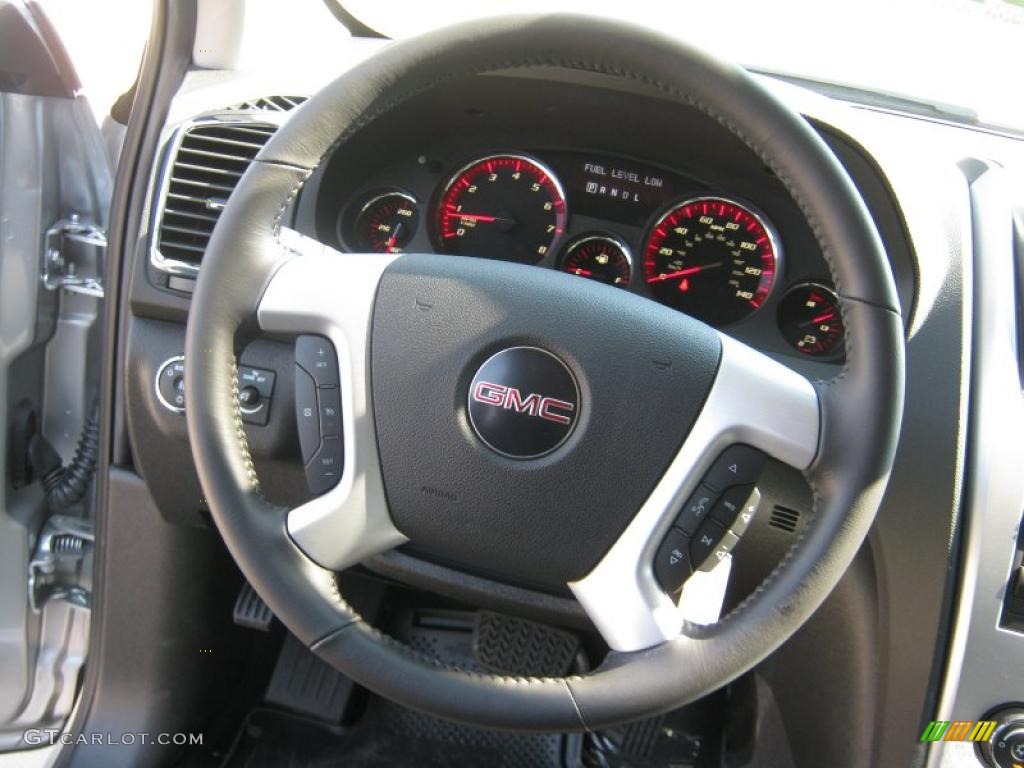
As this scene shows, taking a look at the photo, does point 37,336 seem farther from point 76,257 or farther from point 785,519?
point 785,519

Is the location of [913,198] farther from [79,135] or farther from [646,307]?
[79,135]

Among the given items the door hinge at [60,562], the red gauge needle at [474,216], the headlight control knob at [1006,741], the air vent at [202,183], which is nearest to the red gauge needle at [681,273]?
the red gauge needle at [474,216]

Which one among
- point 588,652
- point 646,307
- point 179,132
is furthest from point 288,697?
point 646,307

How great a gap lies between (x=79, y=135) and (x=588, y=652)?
130 centimetres

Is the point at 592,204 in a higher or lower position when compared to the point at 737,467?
higher

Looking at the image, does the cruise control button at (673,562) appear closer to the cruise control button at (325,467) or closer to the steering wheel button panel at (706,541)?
the steering wheel button panel at (706,541)

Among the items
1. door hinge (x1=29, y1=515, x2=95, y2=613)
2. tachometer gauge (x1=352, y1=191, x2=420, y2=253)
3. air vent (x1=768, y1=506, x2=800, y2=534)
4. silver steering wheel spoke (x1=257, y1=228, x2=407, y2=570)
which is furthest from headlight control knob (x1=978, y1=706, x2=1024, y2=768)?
door hinge (x1=29, y1=515, x2=95, y2=613)

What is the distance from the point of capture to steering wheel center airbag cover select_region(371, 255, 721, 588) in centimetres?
98

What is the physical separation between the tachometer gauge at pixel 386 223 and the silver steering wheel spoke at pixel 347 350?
465mm

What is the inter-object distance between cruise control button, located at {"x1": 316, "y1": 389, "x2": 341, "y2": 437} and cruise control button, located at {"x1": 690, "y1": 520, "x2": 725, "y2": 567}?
39 cm

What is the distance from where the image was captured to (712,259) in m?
1.38

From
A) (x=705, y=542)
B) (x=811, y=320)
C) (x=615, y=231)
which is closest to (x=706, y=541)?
(x=705, y=542)

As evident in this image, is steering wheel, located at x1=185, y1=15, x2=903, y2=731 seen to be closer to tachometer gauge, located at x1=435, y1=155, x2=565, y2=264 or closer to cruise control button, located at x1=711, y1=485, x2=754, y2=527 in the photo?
cruise control button, located at x1=711, y1=485, x2=754, y2=527

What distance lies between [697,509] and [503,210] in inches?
25.8
